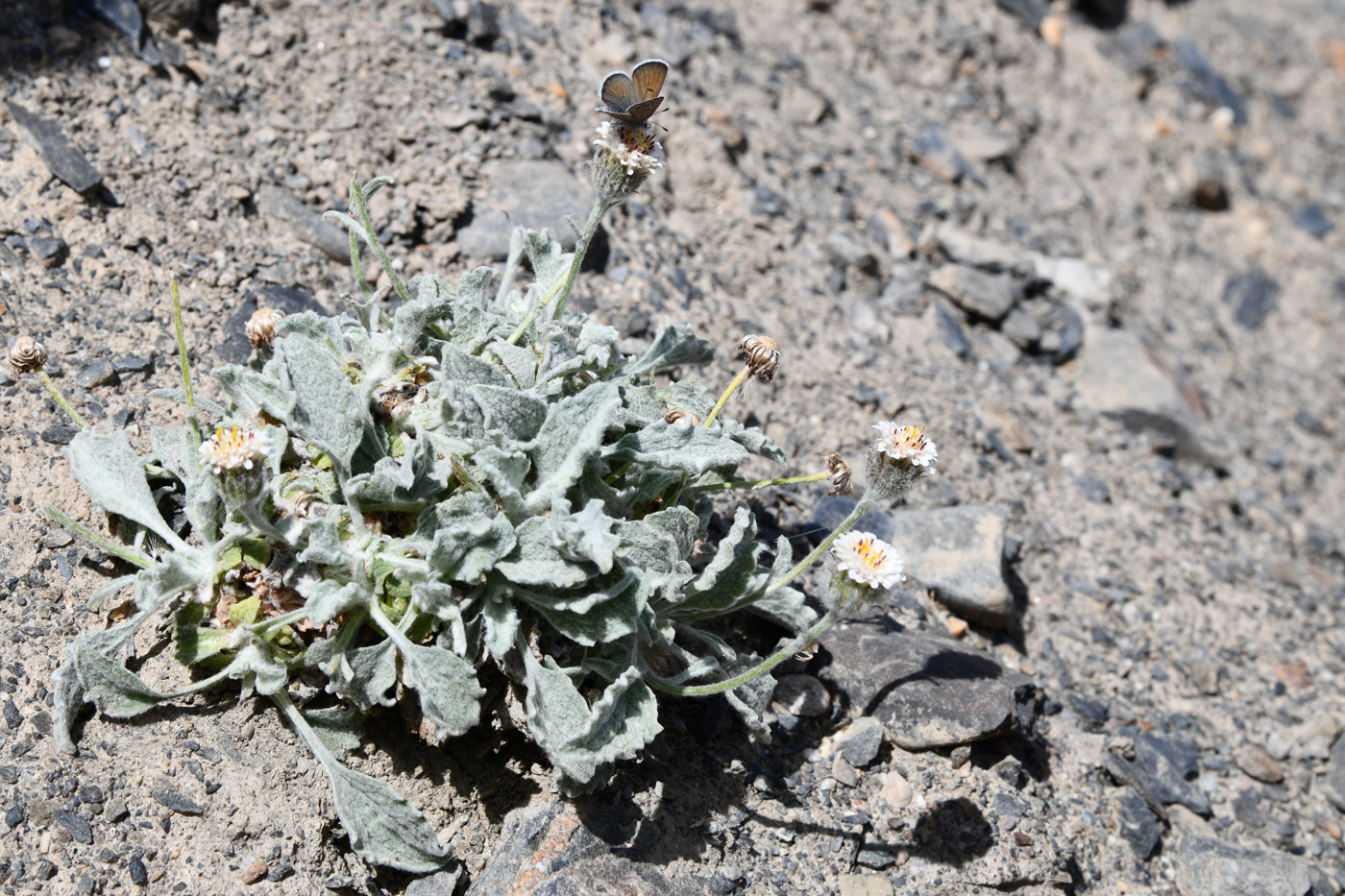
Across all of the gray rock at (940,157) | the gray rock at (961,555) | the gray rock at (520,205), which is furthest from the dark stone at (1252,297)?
the gray rock at (520,205)

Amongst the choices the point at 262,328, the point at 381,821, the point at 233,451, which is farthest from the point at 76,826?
the point at 262,328

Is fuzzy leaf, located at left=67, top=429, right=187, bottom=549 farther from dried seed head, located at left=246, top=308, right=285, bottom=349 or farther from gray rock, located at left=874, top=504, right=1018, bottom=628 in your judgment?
gray rock, located at left=874, top=504, right=1018, bottom=628

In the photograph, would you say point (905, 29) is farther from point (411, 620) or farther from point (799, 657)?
point (411, 620)

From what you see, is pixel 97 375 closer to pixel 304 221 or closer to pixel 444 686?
pixel 304 221

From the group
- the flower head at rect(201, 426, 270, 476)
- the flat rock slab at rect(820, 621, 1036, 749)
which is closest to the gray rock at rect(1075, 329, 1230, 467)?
the flat rock slab at rect(820, 621, 1036, 749)

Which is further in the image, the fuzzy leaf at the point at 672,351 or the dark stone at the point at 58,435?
the fuzzy leaf at the point at 672,351

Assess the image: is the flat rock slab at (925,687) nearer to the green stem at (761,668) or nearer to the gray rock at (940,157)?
the green stem at (761,668)
